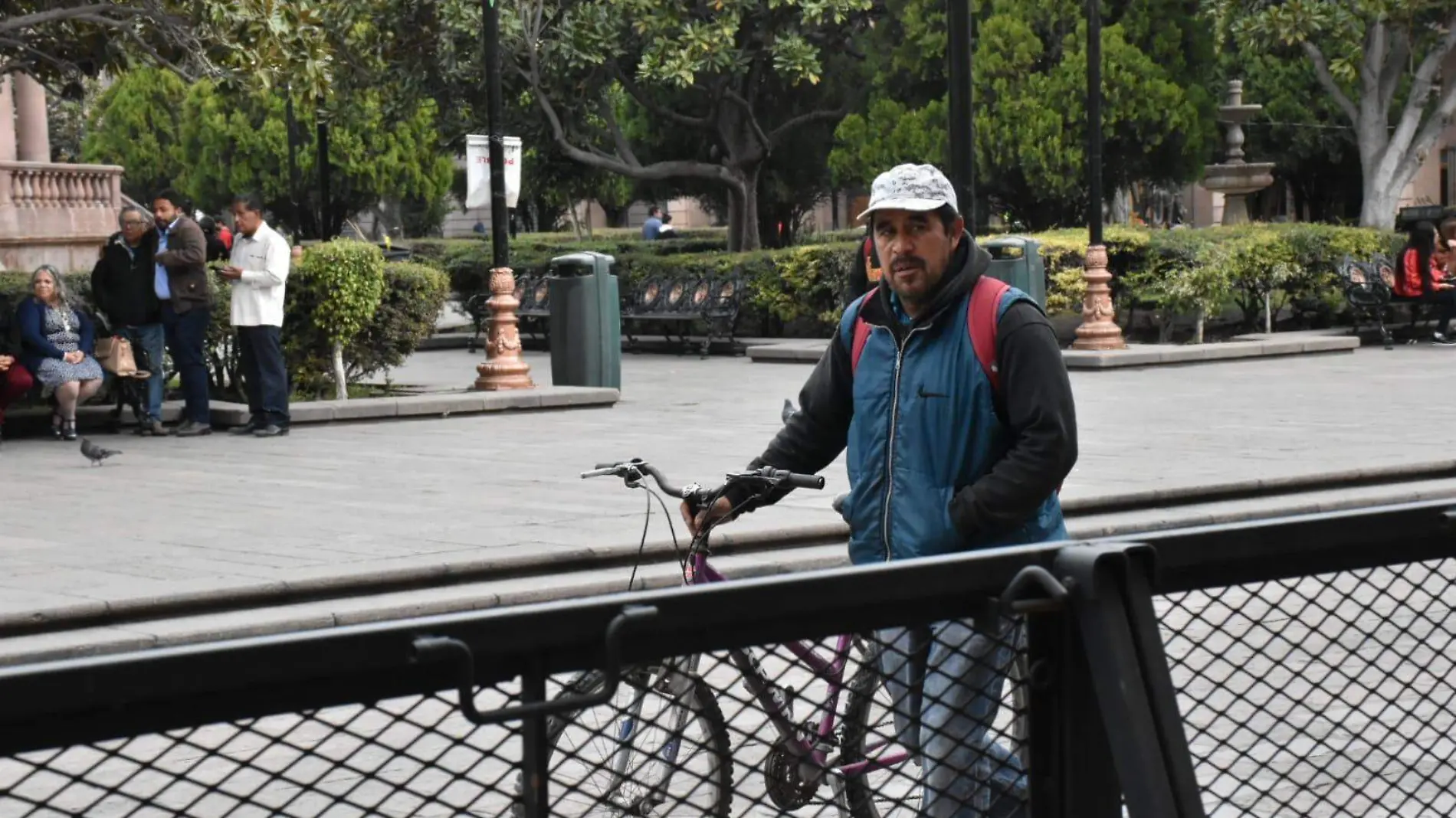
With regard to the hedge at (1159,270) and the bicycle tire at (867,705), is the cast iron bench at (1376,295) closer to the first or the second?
the hedge at (1159,270)

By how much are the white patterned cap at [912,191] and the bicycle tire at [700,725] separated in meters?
1.84

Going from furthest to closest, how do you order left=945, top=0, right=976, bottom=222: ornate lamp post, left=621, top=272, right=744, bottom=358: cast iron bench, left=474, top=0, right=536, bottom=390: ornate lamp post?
left=621, top=272, right=744, bottom=358: cast iron bench < left=474, top=0, right=536, bottom=390: ornate lamp post < left=945, top=0, right=976, bottom=222: ornate lamp post

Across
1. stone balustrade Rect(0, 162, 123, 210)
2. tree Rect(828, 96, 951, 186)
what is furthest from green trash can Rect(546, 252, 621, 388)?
stone balustrade Rect(0, 162, 123, 210)

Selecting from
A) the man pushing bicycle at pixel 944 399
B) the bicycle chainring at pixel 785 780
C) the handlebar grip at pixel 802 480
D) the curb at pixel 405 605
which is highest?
the man pushing bicycle at pixel 944 399

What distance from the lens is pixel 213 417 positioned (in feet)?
53.7

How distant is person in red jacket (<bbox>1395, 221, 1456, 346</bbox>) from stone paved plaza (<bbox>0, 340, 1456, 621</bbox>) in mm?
3783

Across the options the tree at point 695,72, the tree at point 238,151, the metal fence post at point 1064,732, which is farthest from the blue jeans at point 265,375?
the tree at point 238,151

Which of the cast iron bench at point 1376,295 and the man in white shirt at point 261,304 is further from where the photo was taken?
the cast iron bench at point 1376,295

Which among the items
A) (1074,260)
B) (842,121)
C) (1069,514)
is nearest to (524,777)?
(1069,514)

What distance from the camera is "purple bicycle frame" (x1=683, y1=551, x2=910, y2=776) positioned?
2.48 m

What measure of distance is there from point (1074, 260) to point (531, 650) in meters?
21.4

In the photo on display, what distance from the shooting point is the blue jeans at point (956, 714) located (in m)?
2.43

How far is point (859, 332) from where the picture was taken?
4.38 meters

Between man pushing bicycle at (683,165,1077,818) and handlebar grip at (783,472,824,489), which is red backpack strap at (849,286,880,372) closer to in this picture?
man pushing bicycle at (683,165,1077,818)
